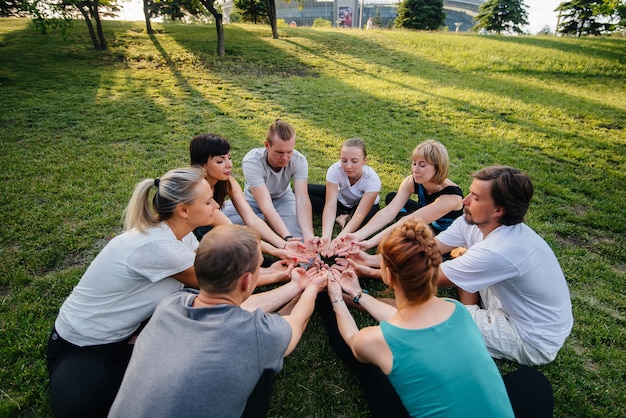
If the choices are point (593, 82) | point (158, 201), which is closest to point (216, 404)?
point (158, 201)

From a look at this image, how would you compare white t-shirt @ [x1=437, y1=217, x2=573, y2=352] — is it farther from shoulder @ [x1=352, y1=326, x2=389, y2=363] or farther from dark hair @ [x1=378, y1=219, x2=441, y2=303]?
shoulder @ [x1=352, y1=326, x2=389, y2=363]

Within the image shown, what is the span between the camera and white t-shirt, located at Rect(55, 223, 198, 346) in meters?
2.19

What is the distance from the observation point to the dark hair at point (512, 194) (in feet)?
8.05

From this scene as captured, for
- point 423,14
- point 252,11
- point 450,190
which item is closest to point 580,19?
point 423,14

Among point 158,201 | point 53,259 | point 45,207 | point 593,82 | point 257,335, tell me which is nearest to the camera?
point 257,335

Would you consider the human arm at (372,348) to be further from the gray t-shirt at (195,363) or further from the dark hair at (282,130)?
the dark hair at (282,130)

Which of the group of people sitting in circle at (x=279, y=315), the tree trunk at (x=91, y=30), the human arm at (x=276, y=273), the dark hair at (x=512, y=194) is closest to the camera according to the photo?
the group of people sitting in circle at (x=279, y=315)

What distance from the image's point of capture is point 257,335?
1.70 m

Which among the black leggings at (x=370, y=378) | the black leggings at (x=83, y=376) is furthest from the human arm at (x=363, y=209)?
the black leggings at (x=83, y=376)

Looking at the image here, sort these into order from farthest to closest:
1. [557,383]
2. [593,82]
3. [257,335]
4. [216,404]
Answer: [593,82] → [557,383] → [257,335] → [216,404]

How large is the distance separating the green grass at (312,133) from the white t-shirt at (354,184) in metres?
1.59

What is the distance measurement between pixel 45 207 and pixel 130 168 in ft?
5.22

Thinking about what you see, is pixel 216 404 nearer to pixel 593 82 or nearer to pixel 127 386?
pixel 127 386

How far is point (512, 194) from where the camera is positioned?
2.45m
